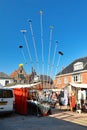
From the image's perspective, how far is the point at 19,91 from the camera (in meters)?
19.2

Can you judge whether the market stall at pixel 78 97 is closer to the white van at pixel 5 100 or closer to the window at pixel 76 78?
the white van at pixel 5 100

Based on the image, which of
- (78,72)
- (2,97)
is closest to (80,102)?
(2,97)

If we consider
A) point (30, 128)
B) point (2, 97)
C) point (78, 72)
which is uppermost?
point (78, 72)

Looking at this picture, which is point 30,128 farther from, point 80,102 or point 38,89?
point 38,89

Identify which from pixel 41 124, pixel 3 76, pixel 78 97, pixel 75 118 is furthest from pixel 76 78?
pixel 41 124

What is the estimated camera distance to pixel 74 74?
152 feet

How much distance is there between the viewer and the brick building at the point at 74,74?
43.8 metres

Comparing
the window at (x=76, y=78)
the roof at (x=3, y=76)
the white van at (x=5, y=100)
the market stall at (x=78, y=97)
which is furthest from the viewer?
the roof at (x=3, y=76)

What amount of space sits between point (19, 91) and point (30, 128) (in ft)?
24.6

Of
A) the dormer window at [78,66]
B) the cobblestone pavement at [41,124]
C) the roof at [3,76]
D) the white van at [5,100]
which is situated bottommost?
the cobblestone pavement at [41,124]

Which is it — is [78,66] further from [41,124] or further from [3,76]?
[41,124]

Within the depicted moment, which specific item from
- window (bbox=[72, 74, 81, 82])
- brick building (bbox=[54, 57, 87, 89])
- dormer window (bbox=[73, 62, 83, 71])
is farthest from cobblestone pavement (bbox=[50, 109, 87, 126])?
dormer window (bbox=[73, 62, 83, 71])

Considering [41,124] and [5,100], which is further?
[5,100]

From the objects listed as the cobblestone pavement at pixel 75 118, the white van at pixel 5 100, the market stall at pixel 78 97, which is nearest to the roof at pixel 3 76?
the market stall at pixel 78 97
